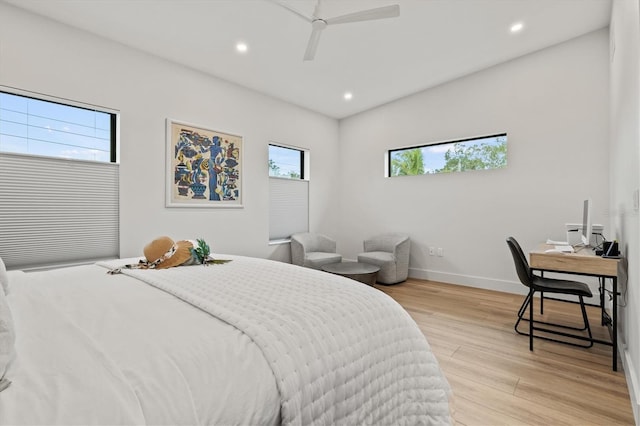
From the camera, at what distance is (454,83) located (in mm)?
4367

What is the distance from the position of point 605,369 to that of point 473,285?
2.15m

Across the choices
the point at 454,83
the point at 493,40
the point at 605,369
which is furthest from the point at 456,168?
the point at 605,369

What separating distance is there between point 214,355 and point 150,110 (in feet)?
11.2

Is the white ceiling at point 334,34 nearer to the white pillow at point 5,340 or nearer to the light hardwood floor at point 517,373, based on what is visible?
the white pillow at point 5,340

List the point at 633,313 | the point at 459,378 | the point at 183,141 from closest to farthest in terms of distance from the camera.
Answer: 1. the point at 633,313
2. the point at 459,378
3. the point at 183,141

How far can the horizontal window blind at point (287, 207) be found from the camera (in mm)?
4748

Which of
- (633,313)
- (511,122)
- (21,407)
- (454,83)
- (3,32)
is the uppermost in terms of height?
(454,83)

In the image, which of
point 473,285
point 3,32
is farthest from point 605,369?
point 3,32

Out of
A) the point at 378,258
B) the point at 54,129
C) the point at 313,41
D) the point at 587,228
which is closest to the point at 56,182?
the point at 54,129

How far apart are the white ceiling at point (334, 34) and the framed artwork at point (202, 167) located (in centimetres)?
83

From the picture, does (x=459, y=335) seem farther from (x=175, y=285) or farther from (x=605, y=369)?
(x=175, y=285)

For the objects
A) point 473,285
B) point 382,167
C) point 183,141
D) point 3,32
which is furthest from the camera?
point 382,167

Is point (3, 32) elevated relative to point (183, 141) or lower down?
elevated

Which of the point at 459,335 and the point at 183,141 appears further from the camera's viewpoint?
the point at 183,141
